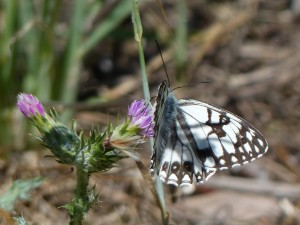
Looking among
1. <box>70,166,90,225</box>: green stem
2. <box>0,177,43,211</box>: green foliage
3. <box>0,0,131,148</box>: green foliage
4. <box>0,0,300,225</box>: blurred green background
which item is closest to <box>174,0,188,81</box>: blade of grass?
<box>0,0,300,225</box>: blurred green background

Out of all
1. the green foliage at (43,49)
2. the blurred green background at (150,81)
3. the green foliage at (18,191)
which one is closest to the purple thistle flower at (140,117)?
the green foliage at (18,191)

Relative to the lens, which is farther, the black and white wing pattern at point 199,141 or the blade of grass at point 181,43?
the blade of grass at point 181,43

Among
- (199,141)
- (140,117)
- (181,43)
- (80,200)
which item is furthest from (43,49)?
(80,200)

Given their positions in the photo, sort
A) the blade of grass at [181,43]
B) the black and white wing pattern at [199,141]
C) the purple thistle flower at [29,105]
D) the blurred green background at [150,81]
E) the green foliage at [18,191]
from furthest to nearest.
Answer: the blade of grass at [181,43]
the blurred green background at [150,81]
the black and white wing pattern at [199,141]
the green foliage at [18,191]
the purple thistle flower at [29,105]

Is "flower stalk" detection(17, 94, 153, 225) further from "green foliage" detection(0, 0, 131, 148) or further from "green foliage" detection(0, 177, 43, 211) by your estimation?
"green foliage" detection(0, 0, 131, 148)

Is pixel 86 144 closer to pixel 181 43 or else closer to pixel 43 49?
pixel 43 49

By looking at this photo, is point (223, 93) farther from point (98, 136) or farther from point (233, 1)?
point (98, 136)

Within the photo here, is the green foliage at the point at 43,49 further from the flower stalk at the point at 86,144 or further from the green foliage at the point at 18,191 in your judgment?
the flower stalk at the point at 86,144
